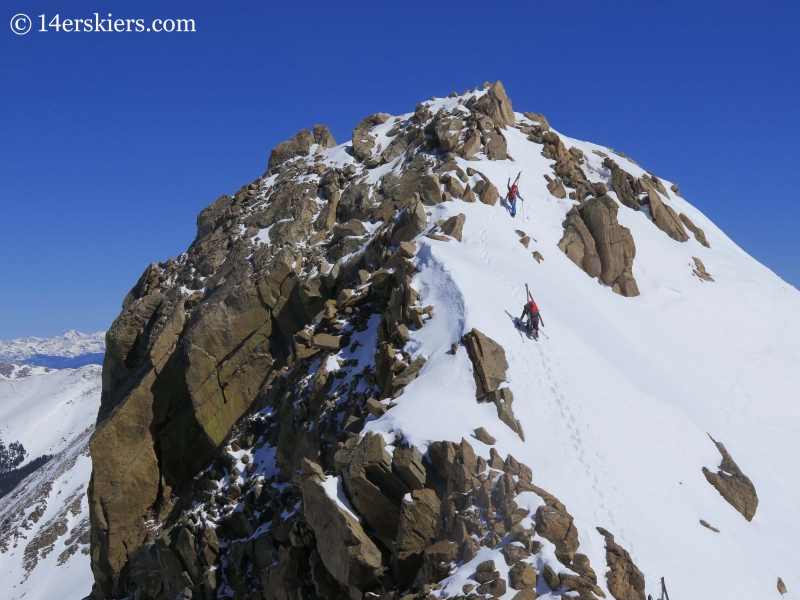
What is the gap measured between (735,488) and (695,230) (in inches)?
1209

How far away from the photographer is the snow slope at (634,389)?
1869cm

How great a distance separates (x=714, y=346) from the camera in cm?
3603

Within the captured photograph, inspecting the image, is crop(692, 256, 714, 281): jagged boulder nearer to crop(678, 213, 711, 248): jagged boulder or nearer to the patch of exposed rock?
crop(678, 213, 711, 248): jagged boulder

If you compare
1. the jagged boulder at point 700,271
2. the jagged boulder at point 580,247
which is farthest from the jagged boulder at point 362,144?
the jagged boulder at point 700,271

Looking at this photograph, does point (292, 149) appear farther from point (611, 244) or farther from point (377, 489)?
point (377, 489)

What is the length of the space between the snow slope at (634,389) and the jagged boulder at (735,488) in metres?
0.46

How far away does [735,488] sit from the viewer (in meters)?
22.9

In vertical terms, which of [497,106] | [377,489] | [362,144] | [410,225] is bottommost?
[377,489]

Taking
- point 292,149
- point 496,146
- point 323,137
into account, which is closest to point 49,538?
point 292,149

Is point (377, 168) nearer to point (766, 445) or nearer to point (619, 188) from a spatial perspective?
point (619, 188)

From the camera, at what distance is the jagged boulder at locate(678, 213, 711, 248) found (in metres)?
47.7

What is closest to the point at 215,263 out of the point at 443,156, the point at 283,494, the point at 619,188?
the point at 443,156

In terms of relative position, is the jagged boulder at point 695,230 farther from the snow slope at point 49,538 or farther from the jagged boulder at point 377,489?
the snow slope at point 49,538

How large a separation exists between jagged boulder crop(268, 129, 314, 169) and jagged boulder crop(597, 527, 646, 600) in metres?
42.0
